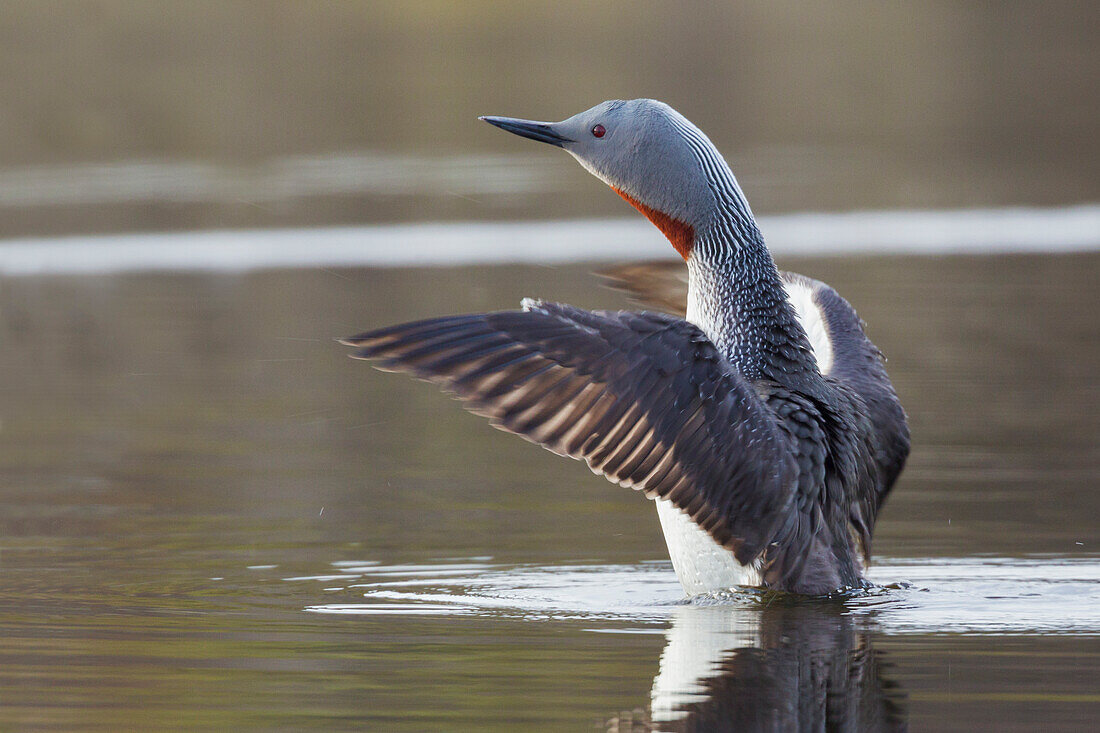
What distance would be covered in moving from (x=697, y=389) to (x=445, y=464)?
3.60 m

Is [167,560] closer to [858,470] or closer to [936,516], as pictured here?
[858,470]

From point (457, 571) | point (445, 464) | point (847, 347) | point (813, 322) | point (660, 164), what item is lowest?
point (457, 571)

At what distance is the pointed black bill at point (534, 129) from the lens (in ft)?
23.2

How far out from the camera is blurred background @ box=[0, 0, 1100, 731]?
545 centimetres

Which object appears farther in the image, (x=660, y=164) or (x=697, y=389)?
(x=660, y=164)

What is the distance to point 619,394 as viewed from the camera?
614cm

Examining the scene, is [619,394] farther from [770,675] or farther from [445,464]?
[445,464]

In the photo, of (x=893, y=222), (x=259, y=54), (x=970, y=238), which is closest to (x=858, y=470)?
(x=970, y=238)

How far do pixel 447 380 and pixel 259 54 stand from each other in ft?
153

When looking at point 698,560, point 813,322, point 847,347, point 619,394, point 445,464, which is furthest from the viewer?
point 445,464

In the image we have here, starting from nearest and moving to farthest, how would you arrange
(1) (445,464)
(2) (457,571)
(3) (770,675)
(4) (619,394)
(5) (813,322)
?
(3) (770,675) → (4) (619,394) → (2) (457,571) → (5) (813,322) → (1) (445,464)

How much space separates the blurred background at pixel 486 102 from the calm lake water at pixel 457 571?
12410mm

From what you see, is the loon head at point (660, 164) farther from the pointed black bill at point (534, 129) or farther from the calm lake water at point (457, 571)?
the calm lake water at point (457, 571)

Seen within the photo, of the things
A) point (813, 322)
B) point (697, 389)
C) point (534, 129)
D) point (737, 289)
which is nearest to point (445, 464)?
point (813, 322)
